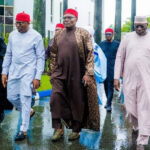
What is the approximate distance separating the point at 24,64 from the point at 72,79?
77 cm

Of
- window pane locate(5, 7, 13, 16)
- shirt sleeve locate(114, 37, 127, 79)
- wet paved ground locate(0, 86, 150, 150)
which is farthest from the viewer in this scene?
window pane locate(5, 7, 13, 16)

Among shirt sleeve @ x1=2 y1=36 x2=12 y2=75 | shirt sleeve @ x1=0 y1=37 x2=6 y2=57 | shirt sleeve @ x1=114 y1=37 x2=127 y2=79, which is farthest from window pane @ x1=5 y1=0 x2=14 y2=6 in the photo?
shirt sleeve @ x1=114 y1=37 x2=127 y2=79

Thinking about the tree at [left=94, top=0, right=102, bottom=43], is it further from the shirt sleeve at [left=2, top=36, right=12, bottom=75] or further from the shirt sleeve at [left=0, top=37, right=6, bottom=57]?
the shirt sleeve at [left=2, top=36, right=12, bottom=75]

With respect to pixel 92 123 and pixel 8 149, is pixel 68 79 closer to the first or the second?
pixel 92 123

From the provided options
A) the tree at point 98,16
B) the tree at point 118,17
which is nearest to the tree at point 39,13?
the tree at point 118,17

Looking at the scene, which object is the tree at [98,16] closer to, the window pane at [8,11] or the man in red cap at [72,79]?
the window pane at [8,11]

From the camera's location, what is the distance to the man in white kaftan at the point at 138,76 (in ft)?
20.8

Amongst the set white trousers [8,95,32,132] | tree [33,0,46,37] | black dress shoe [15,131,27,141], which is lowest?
black dress shoe [15,131,27,141]

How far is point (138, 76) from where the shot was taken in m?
6.48

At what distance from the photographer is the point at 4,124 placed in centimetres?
805

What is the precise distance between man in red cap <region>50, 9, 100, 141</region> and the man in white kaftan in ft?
1.77

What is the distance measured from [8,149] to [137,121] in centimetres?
196

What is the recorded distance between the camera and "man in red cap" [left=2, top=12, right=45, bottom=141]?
6.82 meters

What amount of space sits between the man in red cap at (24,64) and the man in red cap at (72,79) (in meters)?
0.26
